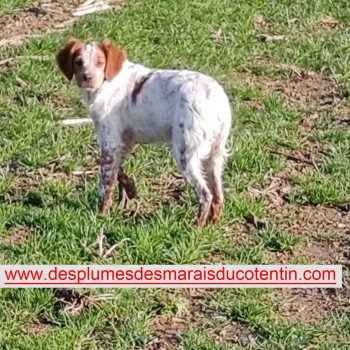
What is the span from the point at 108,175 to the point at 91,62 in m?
0.84

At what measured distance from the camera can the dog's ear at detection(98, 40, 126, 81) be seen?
7.70m

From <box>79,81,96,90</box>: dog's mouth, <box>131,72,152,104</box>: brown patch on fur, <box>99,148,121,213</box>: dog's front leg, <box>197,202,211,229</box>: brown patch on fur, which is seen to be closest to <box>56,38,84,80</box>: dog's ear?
<box>79,81,96,90</box>: dog's mouth

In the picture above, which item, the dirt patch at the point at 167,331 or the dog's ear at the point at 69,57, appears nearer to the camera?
the dirt patch at the point at 167,331

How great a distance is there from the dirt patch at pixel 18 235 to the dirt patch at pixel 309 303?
5.88 feet

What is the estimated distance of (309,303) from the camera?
702 cm

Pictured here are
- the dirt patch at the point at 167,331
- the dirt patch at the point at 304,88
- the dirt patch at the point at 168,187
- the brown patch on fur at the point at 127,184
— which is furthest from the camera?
the dirt patch at the point at 304,88

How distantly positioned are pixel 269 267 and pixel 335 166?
5.28 feet

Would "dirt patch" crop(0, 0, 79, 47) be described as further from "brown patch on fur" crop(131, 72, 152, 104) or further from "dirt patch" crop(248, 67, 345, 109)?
"brown patch on fur" crop(131, 72, 152, 104)

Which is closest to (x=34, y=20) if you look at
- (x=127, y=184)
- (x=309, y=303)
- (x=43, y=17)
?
(x=43, y=17)

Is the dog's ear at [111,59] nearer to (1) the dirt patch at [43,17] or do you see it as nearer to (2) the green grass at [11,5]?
(1) the dirt patch at [43,17]

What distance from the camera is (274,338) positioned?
6.57 metres

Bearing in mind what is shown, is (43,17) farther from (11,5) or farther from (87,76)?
(87,76)

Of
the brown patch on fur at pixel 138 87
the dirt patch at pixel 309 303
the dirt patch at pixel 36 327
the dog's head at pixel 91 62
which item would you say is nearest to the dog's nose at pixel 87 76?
the dog's head at pixel 91 62

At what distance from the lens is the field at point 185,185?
6.75 meters
